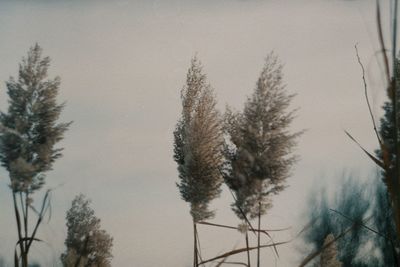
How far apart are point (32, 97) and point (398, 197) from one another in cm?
280

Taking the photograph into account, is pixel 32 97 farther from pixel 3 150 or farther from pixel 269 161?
pixel 269 161

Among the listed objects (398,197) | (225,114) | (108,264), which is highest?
(225,114)

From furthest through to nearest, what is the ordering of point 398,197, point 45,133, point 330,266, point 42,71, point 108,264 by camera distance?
point 330,266 → point 108,264 → point 42,71 → point 45,133 → point 398,197

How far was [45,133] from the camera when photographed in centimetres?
340

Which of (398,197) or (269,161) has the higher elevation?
(269,161)

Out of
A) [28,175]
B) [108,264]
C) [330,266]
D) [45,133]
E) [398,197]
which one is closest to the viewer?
[398,197]

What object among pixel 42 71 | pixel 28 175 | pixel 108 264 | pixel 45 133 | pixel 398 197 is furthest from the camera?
pixel 108 264

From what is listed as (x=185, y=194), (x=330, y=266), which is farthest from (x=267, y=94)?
(x=330, y=266)

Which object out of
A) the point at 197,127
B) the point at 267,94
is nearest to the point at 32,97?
the point at 197,127

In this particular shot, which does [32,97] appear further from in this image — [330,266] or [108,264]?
[330,266]

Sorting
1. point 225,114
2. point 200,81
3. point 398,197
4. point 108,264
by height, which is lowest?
point 398,197

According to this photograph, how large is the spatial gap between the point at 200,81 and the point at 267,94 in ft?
1.90

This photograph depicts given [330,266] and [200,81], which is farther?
[330,266]

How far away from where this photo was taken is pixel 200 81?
12.6ft
